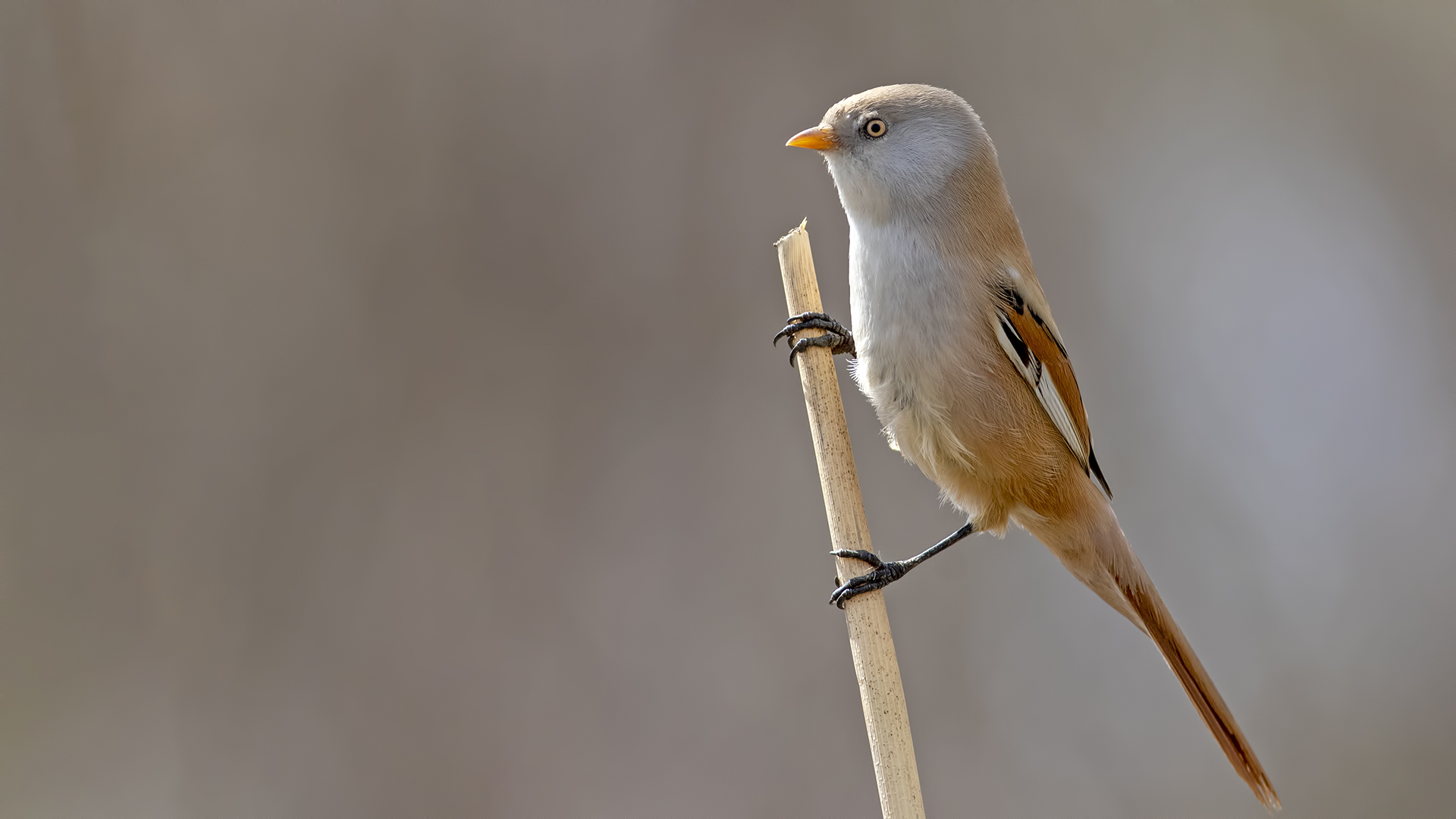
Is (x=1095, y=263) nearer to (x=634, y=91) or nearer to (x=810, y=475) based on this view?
(x=810, y=475)

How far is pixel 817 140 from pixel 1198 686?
31.0 inches

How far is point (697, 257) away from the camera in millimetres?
1874

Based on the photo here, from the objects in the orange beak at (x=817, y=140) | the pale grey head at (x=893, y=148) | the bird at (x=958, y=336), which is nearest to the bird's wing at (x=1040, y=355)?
the bird at (x=958, y=336)

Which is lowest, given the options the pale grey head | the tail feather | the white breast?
the tail feather

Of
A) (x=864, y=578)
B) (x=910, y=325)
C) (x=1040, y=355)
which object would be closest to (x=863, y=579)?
(x=864, y=578)

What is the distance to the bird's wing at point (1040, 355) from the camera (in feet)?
3.67

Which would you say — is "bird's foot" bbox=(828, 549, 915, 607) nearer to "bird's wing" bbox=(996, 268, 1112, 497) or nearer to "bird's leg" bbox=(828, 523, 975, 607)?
"bird's leg" bbox=(828, 523, 975, 607)

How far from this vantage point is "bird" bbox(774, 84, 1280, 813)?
106 centimetres

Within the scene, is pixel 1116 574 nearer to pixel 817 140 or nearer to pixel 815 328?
pixel 815 328

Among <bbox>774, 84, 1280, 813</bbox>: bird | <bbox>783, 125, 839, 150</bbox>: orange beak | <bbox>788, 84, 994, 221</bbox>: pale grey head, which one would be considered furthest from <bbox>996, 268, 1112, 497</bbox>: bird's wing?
<bbox>783, 125, 839, 150</bbox>: orange beak

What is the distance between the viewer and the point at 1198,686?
3.47 feet

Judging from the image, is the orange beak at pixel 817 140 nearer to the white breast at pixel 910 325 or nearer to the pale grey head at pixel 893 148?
the pale grey head at pixel 893 148

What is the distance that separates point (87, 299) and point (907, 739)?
1685mm

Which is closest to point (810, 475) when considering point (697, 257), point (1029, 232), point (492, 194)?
point (697, 257)
